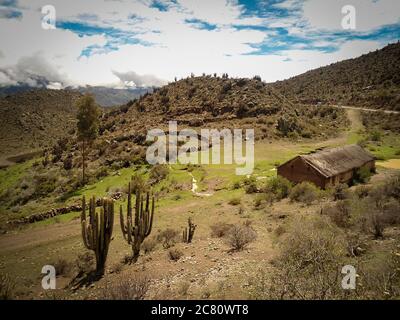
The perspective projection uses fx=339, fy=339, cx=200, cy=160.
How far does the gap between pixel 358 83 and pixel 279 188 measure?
80.9m

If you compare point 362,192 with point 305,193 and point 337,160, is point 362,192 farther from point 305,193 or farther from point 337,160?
point 337,160

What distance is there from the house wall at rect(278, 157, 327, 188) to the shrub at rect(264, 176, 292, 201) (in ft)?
3.34

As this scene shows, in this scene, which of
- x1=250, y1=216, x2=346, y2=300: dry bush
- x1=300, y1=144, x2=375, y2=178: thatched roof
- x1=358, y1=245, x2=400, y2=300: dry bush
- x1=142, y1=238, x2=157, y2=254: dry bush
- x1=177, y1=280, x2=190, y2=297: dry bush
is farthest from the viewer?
x1=300, y1=144, x2=375, y2=178: thatched roof

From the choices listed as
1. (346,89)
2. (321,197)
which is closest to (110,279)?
(321,197)

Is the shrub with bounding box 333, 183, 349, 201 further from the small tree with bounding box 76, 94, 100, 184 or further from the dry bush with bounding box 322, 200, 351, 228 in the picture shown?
the small tree with bounding box 76, 94, 100, 184

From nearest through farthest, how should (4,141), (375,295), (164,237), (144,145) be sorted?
(375,295)
(164,237)
(144,145)
(4,141)

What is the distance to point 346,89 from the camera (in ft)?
302

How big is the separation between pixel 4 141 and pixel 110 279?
261ft

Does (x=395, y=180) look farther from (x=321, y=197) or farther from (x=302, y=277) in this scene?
(x=302, y=277)

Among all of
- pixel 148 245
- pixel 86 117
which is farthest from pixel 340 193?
pixel 86 117

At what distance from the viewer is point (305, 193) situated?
21438 mm

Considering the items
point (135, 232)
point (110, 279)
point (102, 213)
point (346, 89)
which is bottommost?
point (110, 279)

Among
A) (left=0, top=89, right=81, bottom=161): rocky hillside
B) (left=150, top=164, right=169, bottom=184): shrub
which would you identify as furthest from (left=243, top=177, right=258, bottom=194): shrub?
(left=0, top=89, right=81, bottom=161): rocky hillside

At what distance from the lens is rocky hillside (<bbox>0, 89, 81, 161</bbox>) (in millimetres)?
79375
